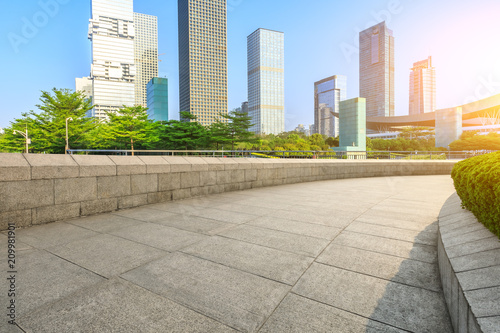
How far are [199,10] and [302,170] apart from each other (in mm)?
214156

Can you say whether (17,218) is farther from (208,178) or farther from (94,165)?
(208,178)

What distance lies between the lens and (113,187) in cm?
585

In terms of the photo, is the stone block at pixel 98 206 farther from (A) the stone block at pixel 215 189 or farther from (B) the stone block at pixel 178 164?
(A) the stone block at pixel 215 189

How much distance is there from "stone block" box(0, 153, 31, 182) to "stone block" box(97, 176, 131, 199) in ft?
3.99

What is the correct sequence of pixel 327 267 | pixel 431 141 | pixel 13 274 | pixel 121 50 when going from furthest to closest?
pixel 121 50, pixel 431 141, pixel 327 267, pixel 13 274

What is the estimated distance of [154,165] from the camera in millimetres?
6648

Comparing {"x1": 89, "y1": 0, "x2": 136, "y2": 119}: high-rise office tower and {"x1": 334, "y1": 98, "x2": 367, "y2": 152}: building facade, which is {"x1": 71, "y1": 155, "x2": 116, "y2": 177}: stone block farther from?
{"x1": 89, "y1": 0, "x2": 136, "y2": 119}: high-rise office tower

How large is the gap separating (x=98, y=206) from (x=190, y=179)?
2.50 meters

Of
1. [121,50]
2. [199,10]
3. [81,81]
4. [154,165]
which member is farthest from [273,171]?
[81,81]

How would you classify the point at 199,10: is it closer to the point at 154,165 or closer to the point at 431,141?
the point at 431,141

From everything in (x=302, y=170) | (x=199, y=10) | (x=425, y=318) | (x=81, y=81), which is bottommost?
(x=425, y=318)

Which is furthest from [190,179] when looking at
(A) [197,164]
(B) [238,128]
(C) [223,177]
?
(B) [238,128]

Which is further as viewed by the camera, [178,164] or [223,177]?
[223,177]

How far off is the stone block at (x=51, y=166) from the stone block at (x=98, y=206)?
637 millimetres
